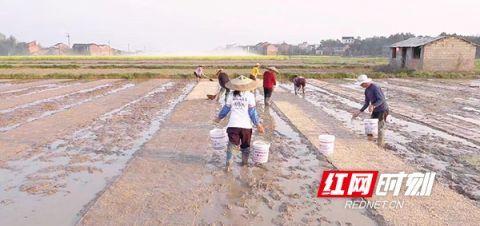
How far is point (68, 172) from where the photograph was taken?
6602 mm

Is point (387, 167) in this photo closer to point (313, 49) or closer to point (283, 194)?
point (283, 194)

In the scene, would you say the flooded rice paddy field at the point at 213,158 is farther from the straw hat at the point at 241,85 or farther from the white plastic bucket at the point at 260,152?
the straw hat at the point at 241,85

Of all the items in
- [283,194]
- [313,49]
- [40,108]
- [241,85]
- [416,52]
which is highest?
[313,49]

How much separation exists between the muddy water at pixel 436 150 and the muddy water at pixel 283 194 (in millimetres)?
1902

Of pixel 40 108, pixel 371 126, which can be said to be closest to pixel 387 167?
pixel 371 126

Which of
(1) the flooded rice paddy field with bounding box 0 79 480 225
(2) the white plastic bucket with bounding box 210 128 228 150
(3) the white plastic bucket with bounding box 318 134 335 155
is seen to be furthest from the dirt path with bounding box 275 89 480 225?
(2) the white plastic bucket with bounding box 210 128 228 150

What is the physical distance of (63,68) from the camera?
38.3m

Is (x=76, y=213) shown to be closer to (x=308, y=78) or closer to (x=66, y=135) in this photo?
(x=66, y=135)

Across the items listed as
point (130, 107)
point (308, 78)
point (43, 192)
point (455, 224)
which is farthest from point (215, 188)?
point (308, 78)

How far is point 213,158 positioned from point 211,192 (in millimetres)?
1763

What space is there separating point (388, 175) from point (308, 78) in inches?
940

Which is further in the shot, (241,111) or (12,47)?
(12,47)

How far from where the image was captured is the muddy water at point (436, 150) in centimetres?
635

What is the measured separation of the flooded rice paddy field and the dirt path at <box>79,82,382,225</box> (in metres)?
0.03
